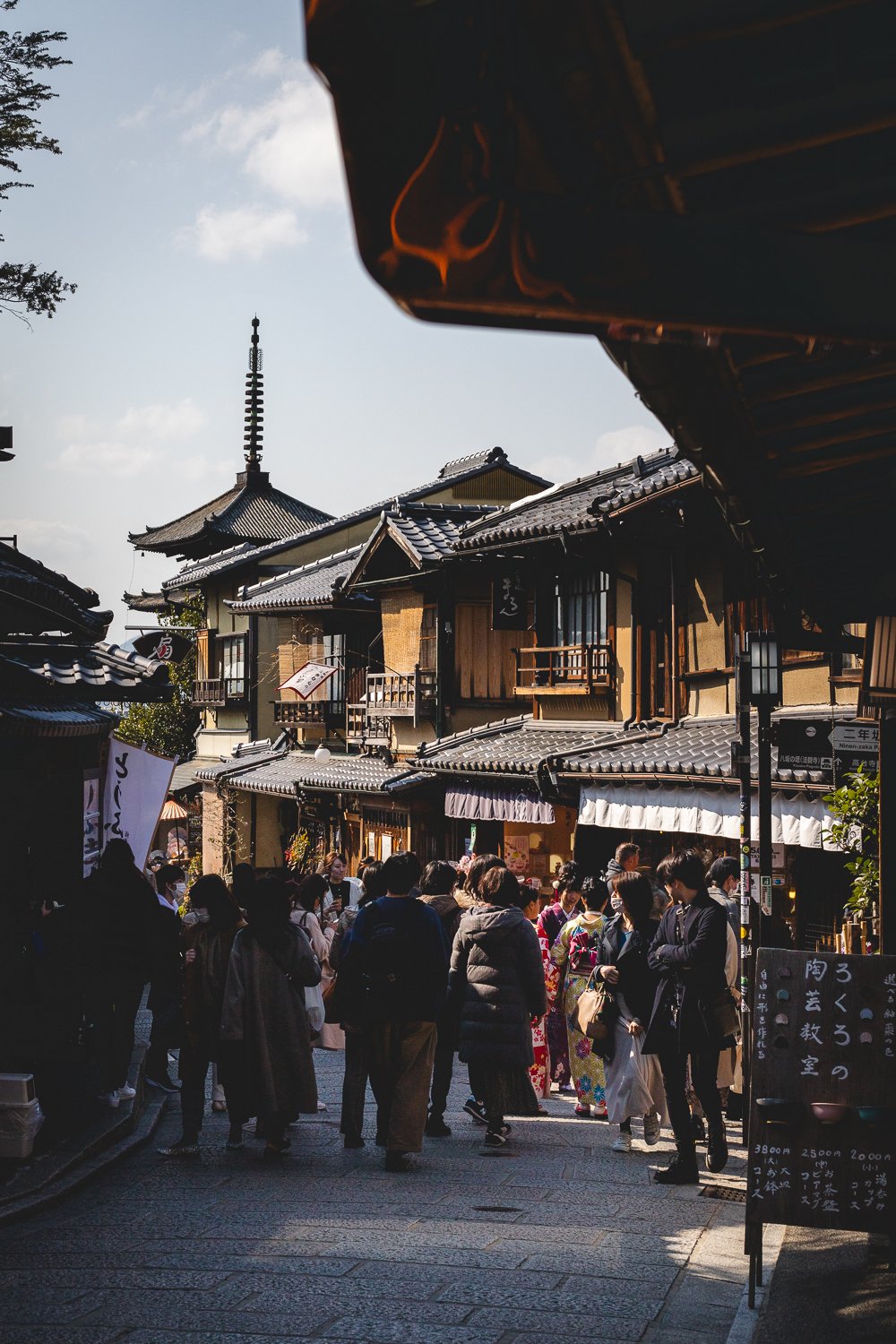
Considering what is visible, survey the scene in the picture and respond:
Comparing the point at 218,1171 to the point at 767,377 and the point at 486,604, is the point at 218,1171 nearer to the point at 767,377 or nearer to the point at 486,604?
the point at 767,377

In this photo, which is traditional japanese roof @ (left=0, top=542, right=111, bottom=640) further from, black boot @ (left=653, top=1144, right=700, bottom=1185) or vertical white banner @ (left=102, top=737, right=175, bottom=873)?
black boot @ (left=653, top=1144, right=700, bottom=1185)

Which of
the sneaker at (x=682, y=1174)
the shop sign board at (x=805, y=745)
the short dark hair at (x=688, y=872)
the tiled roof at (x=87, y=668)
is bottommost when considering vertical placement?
the sneaker at (x=682, y=1174)

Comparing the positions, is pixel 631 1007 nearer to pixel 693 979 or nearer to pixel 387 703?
pixel 693 979

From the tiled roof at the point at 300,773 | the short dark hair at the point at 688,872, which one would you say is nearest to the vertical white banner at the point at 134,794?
the short dark hair at the point at 688,872

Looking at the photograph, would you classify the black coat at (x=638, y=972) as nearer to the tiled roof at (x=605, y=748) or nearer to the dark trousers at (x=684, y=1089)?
the dark trousers at (x=684, y=1089)

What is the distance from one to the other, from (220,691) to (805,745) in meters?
32.5

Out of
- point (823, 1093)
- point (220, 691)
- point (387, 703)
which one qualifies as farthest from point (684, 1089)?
point (220, 691)

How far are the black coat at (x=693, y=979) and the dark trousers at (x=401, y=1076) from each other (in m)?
1.50

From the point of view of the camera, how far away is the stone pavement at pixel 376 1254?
5961 millimetres

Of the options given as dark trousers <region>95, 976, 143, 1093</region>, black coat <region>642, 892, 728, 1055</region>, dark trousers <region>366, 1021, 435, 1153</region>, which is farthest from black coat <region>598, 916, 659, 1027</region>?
dark trousers <region>95, 976, 143, 1093</region>

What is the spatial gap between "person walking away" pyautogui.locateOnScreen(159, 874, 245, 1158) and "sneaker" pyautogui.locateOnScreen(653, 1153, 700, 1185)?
9.84 ft

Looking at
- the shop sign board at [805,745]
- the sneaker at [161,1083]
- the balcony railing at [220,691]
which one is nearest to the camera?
the shop sign board at [805,745]

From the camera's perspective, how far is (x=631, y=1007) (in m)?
9.73

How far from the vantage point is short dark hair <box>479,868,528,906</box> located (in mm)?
10156
